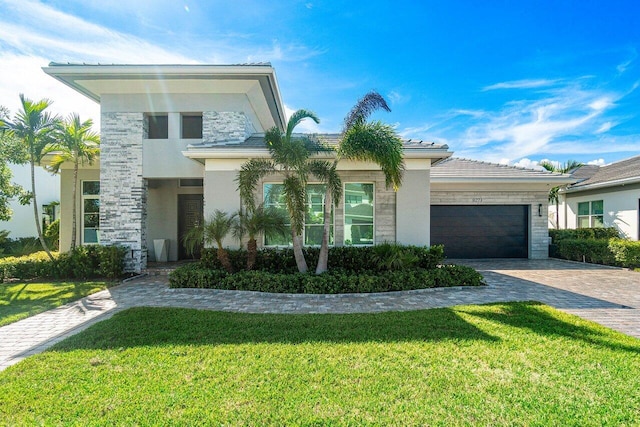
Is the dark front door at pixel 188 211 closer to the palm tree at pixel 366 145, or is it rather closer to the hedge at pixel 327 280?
the hedge at pixel 327 280

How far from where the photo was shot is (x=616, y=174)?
599 inches

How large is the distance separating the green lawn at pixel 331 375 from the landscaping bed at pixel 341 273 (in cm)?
243

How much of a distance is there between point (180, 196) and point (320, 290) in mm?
9152

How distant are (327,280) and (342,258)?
1.70m

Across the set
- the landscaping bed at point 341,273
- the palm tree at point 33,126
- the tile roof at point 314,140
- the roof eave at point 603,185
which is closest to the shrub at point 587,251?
the roof eave at point 603,185

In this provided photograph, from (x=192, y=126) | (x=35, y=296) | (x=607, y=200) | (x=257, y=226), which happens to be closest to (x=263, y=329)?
(x=257, y=226)

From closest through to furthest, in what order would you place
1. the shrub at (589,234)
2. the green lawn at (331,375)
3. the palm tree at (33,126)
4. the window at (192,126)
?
the green lawn at (331,375) → the palm tree at (33,126) → the window at (192,126) → the shrub at (589,234)

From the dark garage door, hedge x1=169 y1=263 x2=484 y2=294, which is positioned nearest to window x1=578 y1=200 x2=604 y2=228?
the dark garage door

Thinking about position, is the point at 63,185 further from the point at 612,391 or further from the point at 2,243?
the point at 612,391

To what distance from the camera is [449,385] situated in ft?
11.5

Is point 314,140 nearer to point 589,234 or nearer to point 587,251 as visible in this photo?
point 587,251

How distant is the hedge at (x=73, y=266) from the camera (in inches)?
400

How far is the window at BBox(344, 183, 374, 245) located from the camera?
10578 millimetres

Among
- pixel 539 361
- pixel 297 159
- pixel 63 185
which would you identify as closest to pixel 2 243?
pixel 63 185
